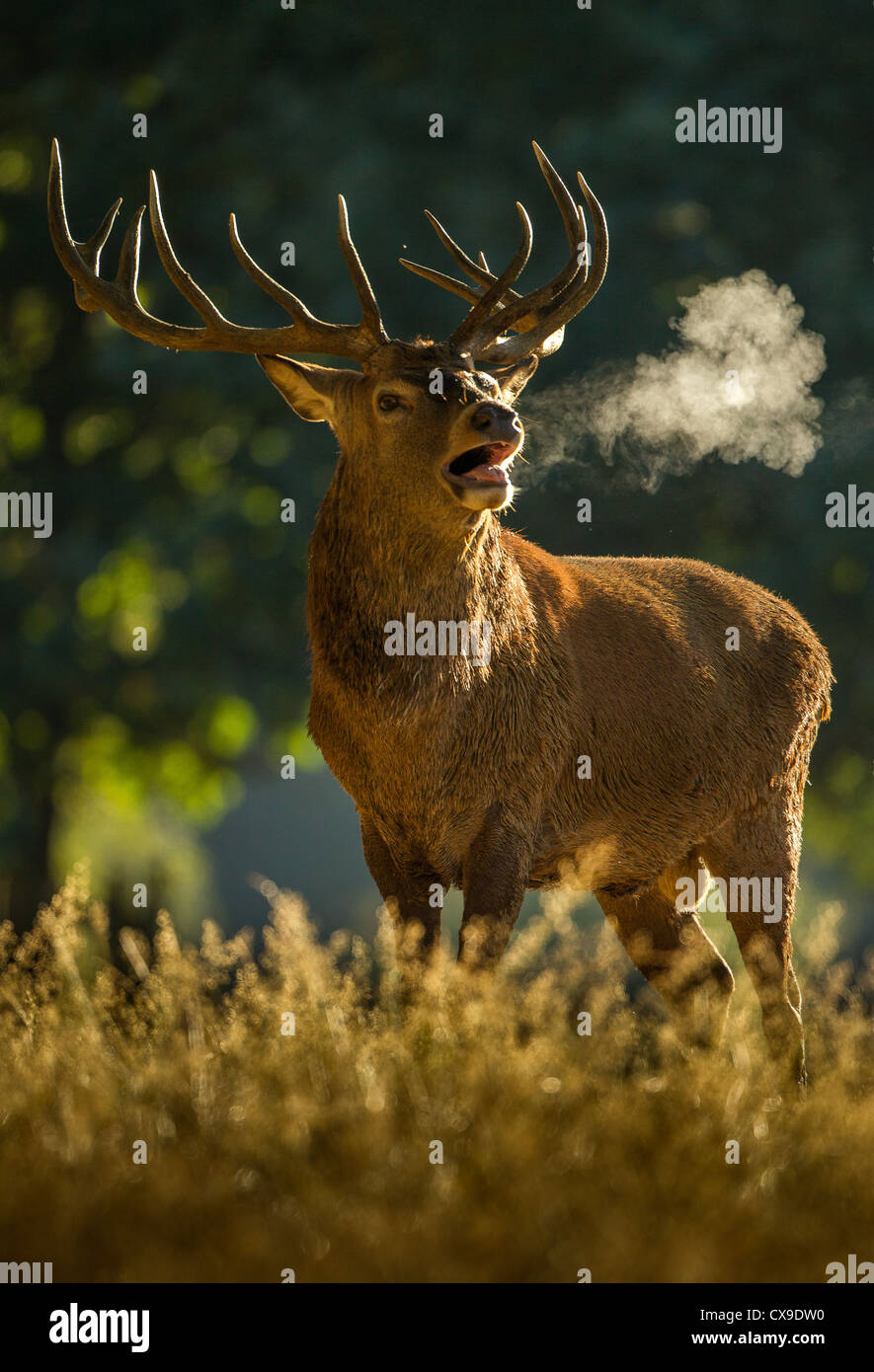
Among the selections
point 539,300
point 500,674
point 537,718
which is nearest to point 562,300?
point 539,300

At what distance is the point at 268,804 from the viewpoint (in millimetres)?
11578

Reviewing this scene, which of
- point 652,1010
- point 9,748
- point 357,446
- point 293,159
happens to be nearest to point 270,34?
point 293,159

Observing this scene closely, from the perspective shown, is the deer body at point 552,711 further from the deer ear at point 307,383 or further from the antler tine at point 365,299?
the antler tine at point 365,299

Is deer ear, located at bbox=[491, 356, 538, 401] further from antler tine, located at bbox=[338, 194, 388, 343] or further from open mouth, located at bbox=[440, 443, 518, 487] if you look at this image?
open mouth, located at bbox=[440, 443, 518, 487]

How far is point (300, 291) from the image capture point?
1027 cm

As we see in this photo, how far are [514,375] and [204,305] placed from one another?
4.19 feet

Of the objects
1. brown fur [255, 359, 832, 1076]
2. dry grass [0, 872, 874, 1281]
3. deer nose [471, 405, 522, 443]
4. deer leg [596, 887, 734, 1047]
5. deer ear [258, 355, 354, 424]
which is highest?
deer ear [258, 355, 354, 424]

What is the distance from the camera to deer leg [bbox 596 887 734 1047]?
6.80 metres

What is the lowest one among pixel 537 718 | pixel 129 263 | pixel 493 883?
pixel 493 883

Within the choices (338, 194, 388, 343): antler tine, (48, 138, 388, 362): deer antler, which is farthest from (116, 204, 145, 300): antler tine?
(338, 194, 388, 343): antler tine

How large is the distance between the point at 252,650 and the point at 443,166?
146 inches

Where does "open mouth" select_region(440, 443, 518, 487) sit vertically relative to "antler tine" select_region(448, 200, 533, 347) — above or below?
below

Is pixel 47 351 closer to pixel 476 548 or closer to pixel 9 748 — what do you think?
pixel 9 748

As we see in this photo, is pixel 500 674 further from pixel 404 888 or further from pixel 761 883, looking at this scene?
Result: pixel 761 883
